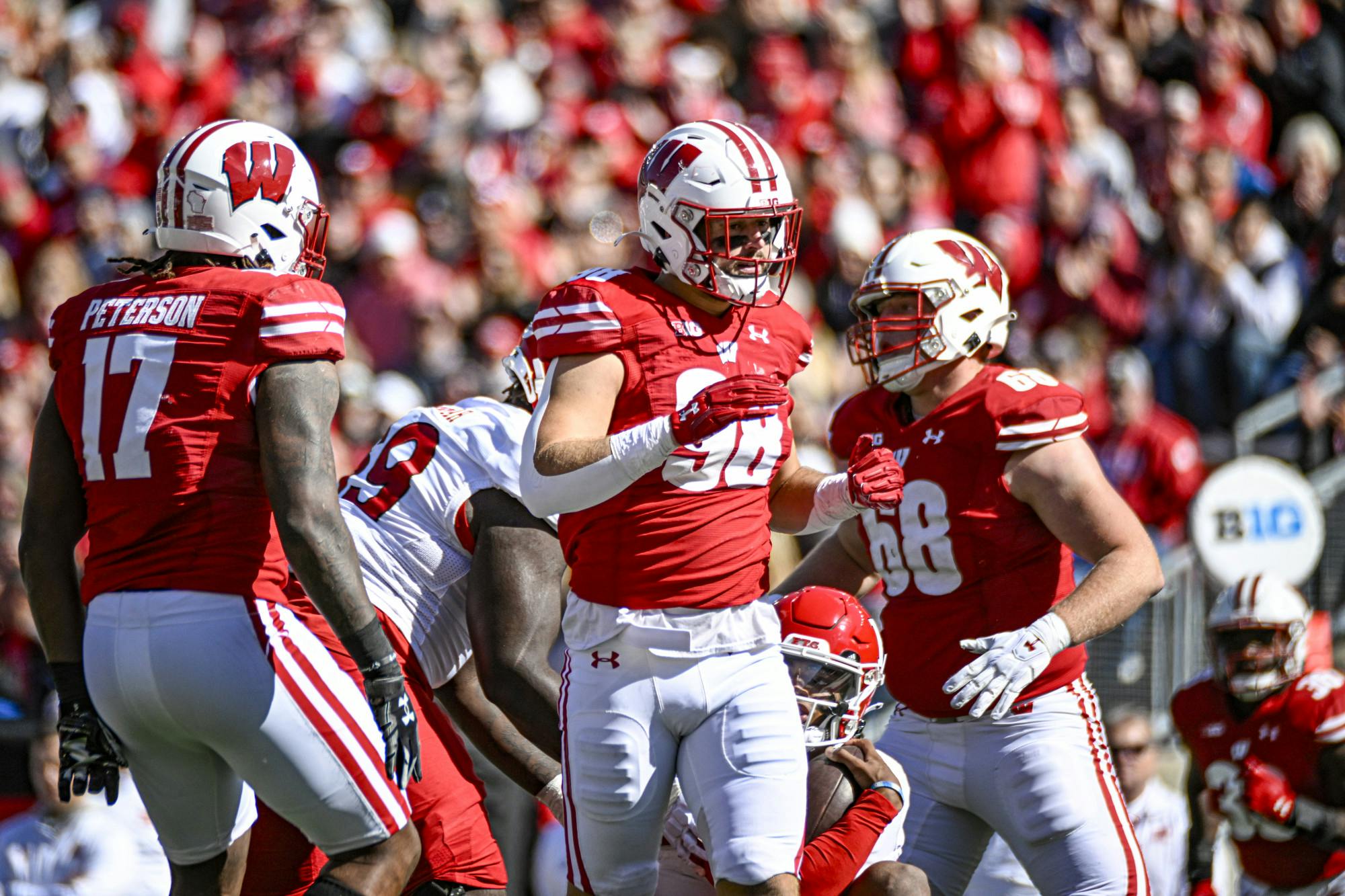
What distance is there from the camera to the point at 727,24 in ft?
36.7

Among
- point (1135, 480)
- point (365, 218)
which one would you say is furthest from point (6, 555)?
point (1135, 480)

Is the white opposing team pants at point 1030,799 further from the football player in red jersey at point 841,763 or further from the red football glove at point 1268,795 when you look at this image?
the red football glove at point 1268,795

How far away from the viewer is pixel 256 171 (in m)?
3.70

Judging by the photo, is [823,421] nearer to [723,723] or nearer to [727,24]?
[727,24]

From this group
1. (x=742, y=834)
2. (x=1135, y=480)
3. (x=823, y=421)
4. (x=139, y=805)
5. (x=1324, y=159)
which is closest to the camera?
(x=742, y=834)

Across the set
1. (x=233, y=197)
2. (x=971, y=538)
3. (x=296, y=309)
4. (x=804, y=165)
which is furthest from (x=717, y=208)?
(x=804, y=165)

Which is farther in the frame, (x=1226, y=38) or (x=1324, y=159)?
(x=1226, y=38)

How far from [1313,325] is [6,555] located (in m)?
5.69

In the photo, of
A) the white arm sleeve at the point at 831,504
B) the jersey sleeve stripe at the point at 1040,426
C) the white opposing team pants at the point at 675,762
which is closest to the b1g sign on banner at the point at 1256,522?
the jersey sleeve stripe at the point at 1040,426

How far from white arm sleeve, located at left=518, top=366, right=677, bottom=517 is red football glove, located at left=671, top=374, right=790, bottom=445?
0.04 metres

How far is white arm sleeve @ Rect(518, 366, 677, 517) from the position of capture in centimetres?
342

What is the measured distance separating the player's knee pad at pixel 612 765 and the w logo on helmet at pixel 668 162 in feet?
3.57

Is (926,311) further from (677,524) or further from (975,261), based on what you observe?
(677,524)

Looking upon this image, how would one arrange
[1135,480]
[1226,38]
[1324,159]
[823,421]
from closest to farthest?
[1135,480], [823,421], [1324,159], [1226,38]
